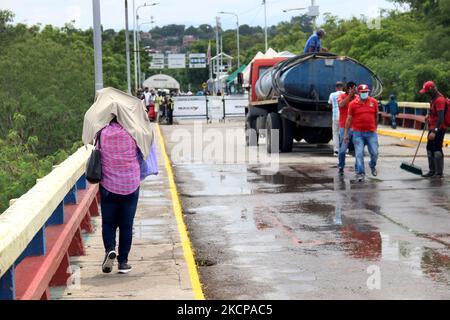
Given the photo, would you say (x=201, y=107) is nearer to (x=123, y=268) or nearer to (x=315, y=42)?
(x=315, y=42)

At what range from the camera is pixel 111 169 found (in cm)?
852

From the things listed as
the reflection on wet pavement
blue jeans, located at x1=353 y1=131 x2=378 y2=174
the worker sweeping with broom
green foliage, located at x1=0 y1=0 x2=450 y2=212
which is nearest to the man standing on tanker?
the reflection on wet pavement

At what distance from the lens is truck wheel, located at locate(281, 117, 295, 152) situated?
2297 cm

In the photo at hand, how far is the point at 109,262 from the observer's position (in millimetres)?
8656

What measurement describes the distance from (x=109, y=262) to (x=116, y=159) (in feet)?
3.34

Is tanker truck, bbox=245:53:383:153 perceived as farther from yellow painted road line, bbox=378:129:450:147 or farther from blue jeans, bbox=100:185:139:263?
blue jeans, bbox=100:185:139:263

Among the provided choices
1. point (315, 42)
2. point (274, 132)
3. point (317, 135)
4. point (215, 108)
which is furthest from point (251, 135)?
point (215, 108)

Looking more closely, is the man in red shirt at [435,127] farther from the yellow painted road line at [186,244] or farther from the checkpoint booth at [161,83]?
the checkpoint booth at [161,83]

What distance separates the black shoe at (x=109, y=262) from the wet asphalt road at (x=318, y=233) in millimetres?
894

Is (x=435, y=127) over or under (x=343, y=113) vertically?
under

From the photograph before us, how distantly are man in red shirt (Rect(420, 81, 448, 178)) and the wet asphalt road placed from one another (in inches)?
15.6
